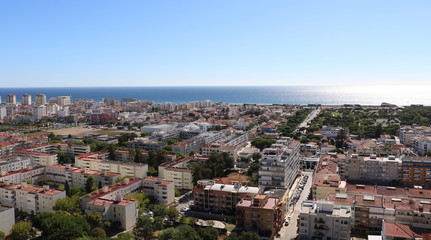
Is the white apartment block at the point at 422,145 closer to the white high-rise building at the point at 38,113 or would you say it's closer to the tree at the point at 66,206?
the tree at the point at 66,206

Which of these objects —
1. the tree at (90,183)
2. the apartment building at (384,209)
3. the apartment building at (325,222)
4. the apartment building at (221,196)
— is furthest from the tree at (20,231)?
the apartment building at (384,209)

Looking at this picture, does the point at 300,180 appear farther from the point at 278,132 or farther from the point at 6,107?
the point at 6,107

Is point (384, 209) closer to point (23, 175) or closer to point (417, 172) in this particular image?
point (417, 172)

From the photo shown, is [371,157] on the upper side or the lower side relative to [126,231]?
upper

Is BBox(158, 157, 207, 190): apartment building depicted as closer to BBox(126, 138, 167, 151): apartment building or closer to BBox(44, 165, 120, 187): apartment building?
BBox(44, 165, 120, 187): apartment building

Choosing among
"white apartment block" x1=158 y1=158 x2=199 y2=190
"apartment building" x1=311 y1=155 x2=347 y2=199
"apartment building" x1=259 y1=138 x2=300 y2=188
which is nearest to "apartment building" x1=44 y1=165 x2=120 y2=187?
"white apartment block" x1=158 y1=158 x2=199 y2=190

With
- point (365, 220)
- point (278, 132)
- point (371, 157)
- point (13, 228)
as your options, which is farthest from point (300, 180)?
point (278, 132)
